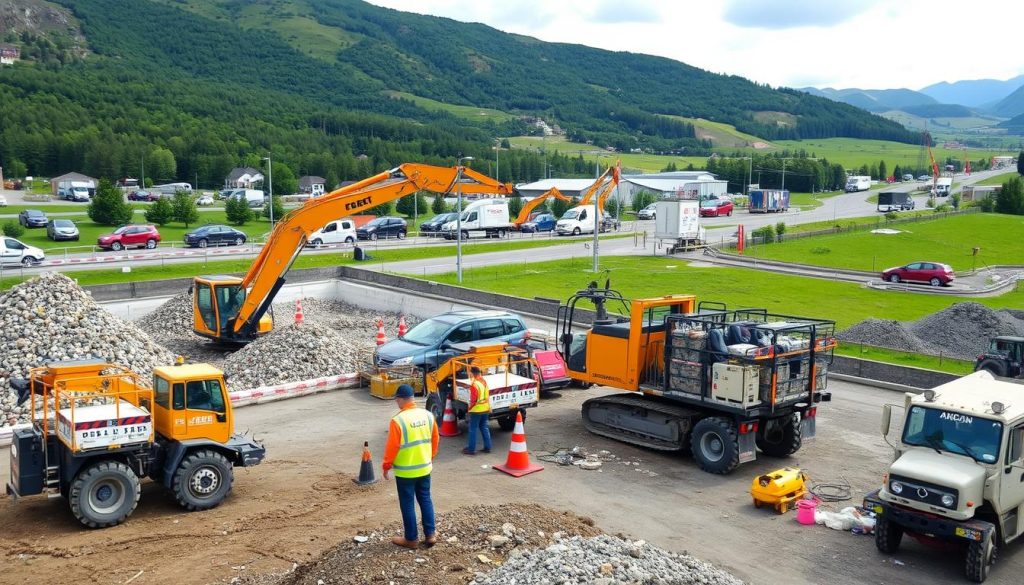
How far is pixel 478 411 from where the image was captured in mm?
14711

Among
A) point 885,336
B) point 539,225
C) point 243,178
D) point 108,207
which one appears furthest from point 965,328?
point 243,178

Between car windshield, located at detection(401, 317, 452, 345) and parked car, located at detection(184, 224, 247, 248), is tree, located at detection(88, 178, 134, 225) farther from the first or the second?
car windshield, located at detection(401, 317, 452, 345)

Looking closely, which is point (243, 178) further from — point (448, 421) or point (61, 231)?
point (448, 421)

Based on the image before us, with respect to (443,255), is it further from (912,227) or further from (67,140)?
(67,140)

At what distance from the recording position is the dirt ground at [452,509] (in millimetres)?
10383

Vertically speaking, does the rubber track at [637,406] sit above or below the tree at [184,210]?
below

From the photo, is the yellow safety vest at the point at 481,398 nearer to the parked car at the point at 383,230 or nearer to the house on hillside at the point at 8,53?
the parked car at the point at 383,230

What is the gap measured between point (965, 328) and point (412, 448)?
70.8ft

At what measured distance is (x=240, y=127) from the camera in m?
136

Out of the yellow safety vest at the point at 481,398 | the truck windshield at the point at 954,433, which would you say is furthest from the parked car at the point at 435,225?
the truck windshield at the point at 954,433

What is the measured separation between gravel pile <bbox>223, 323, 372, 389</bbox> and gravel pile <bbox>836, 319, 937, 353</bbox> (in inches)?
574

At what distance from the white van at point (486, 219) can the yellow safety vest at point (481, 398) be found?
1709 inches

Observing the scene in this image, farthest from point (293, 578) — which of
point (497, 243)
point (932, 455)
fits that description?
point (497, 243)

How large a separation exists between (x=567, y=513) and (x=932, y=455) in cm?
483
